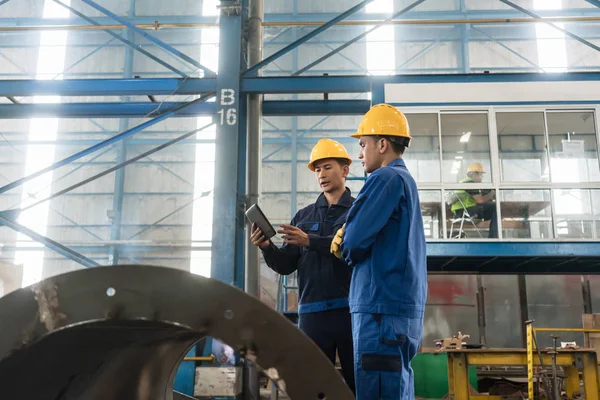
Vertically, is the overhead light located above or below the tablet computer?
above

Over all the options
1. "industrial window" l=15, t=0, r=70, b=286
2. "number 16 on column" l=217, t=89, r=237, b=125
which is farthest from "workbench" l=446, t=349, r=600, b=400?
"industrial window" l=15, t=0, r=70, b=286

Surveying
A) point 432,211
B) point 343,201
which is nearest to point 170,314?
point 343,201

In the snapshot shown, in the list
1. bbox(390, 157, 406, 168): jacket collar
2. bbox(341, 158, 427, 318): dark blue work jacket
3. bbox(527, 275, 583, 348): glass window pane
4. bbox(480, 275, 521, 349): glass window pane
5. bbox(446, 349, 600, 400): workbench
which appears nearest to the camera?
bbox(341, 158, 427, 318): dark blue work jacket

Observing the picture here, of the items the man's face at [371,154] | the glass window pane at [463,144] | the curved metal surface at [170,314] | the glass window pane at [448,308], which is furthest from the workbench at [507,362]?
the curved metal surface at [170,314]

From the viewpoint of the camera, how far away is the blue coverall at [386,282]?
2.15 m

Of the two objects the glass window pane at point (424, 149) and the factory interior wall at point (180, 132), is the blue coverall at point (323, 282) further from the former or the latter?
the factory interior wall at point (180, 132)

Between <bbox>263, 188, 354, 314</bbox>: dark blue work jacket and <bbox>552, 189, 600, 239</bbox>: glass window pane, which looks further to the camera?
<bbox>552, 189, 600, 239</bbox>: glass window pane

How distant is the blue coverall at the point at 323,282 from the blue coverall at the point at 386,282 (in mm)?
702

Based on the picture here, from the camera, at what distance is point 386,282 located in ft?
7.52

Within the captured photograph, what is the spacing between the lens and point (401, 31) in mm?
18969

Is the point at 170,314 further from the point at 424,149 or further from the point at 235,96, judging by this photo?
the point at 424,149

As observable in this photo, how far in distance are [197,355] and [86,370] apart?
5.24 m

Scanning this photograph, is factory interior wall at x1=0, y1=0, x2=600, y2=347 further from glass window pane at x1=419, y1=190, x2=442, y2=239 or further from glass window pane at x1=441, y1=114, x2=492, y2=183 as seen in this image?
glass window pane at x1=419, y1=190, x2=442, y2=239

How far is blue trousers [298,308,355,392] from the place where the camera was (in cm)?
304
